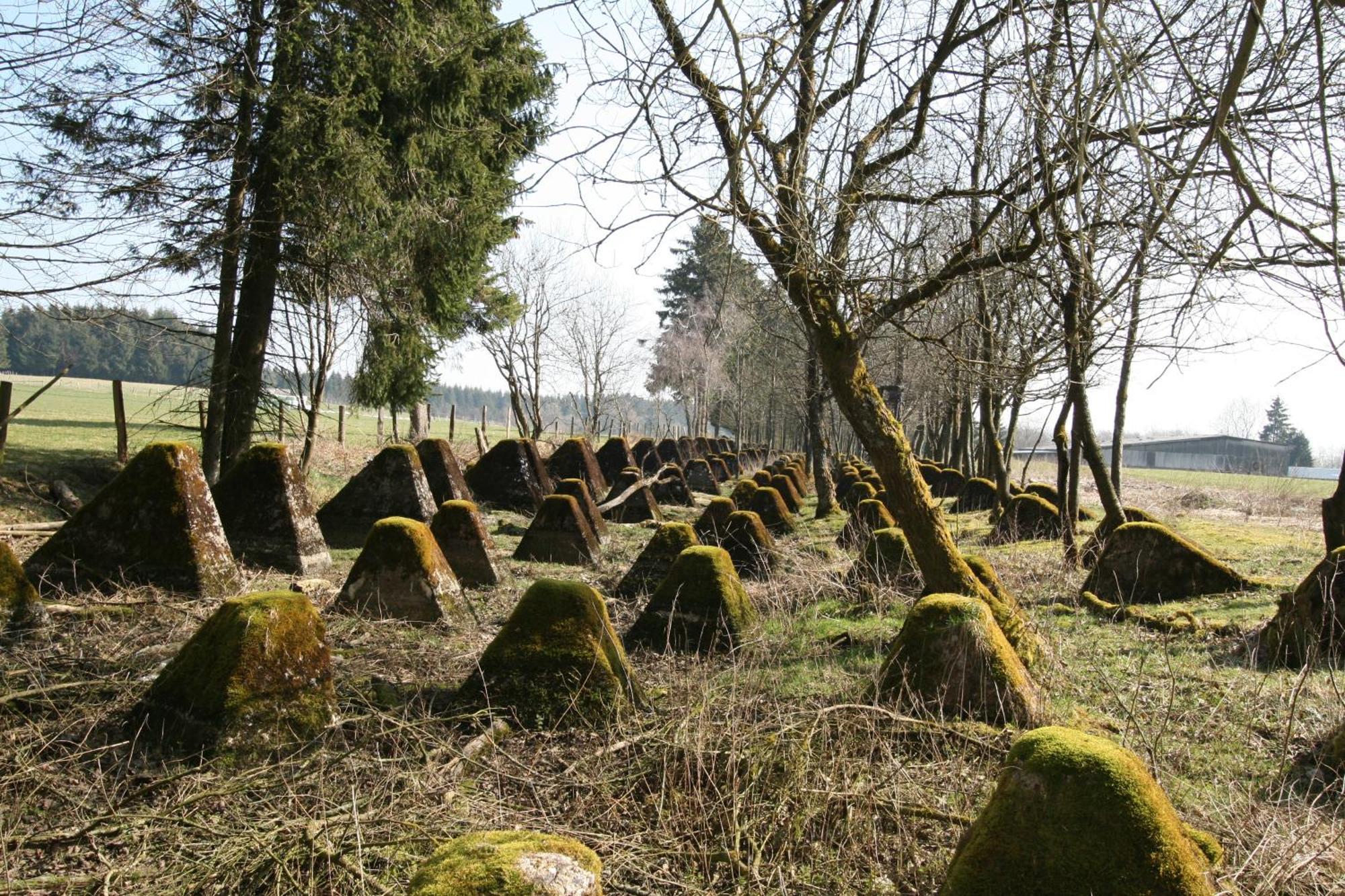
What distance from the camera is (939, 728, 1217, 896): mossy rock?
251cm

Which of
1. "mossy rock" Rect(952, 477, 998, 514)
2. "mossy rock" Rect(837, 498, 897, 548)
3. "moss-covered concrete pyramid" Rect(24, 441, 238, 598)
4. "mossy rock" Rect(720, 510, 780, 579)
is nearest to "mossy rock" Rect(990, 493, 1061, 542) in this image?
"mossy rock" Rect(837, 498, 897, 548)

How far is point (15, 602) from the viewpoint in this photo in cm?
555

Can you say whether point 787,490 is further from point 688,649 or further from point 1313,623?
point 1313,623

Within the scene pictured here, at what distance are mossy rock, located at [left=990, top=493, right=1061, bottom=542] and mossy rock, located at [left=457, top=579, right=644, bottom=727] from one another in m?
9.97

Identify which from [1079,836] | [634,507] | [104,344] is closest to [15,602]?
[1079,836]

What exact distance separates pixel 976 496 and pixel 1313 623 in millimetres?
13151

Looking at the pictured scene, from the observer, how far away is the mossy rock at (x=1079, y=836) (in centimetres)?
251

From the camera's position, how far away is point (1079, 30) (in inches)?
161

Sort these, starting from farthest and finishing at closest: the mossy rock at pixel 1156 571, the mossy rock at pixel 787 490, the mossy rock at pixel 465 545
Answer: the mossy rock at pixel 787 490 → the mossy rock at pixel 465 545 → the mossy rock at pixel 1156 571

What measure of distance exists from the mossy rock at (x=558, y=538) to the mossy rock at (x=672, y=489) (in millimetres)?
9080

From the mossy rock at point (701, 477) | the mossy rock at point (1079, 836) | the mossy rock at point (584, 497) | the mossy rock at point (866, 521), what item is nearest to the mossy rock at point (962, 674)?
the mossy rock at point (1079, 836)

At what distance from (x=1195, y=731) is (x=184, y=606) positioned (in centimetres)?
695

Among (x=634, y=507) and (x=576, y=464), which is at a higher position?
(x=576, y=464)

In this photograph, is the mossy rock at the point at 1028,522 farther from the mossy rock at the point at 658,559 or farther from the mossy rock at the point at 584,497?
the mossy rock at the point at 658,559
